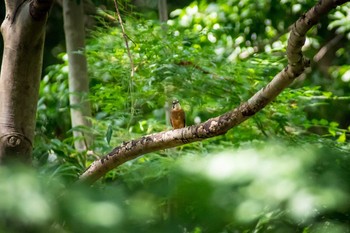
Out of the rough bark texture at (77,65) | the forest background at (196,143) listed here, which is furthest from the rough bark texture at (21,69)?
the rough bark texture at (77,65)

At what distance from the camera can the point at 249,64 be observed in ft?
8.04

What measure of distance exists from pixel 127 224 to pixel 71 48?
2.14 m

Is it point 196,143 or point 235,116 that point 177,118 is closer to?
point 196,143

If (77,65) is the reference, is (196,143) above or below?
below

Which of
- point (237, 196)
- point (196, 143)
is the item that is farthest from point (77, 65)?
point (237, 196)

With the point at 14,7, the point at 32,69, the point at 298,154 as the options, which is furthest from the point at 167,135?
the point at 298,154

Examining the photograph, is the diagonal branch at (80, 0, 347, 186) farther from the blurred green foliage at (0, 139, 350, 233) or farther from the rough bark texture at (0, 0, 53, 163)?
the blurred green foliage at (0, 139, 350, 233)

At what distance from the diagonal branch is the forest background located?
0.07m

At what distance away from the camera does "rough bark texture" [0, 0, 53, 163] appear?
1.46m

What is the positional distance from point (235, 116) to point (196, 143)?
3.14 ft

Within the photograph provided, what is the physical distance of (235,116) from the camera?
1.41 m

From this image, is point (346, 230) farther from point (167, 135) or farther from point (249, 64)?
point (249, 64)

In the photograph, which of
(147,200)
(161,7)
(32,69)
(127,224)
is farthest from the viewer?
(161,7)

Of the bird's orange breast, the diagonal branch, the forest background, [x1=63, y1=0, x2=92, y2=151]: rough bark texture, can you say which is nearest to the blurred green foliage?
the forest background
